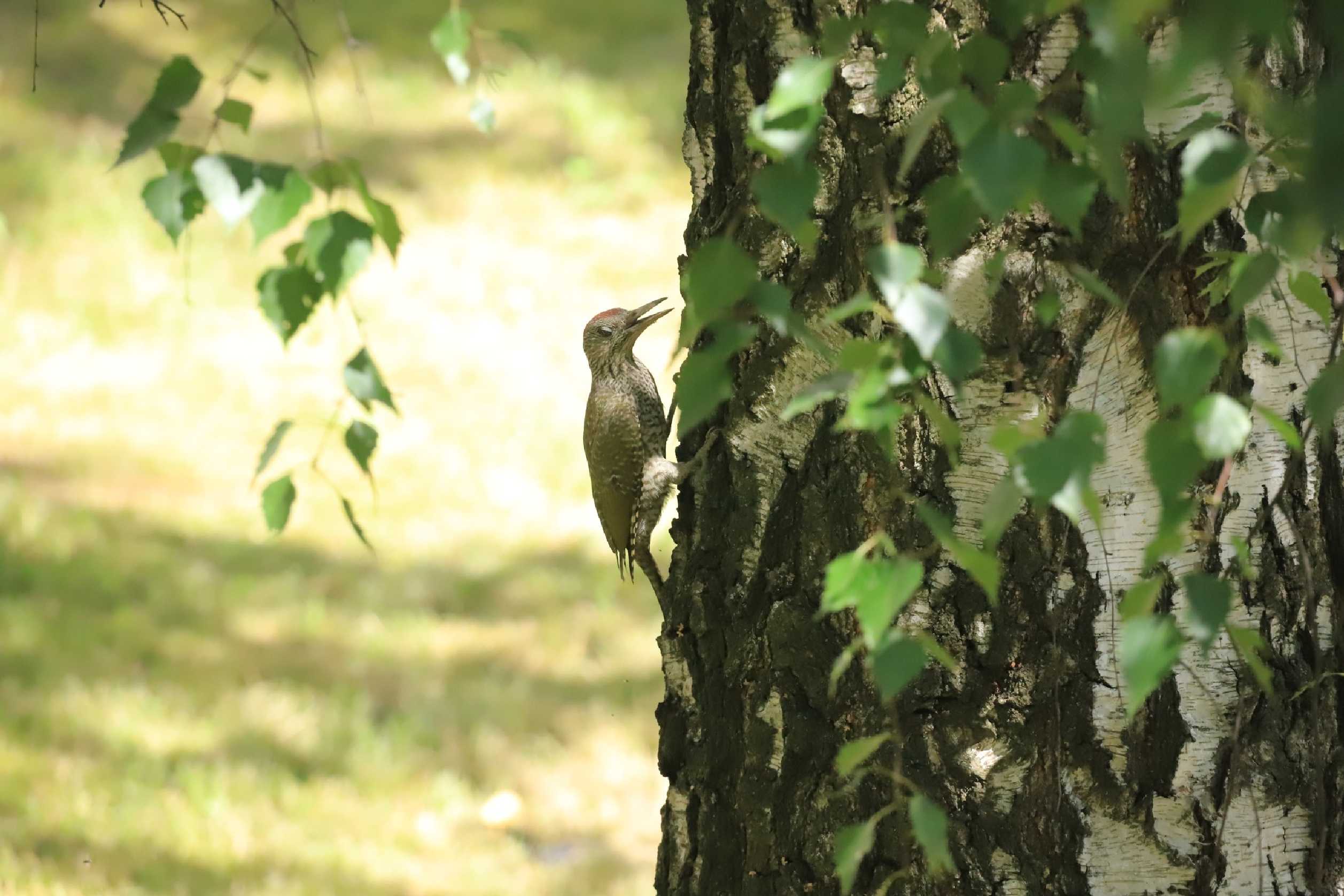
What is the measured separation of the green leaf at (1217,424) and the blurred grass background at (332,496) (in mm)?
859

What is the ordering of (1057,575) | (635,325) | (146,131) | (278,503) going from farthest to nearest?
(635,325)
(1057,575)
(278,503)
(146,131)

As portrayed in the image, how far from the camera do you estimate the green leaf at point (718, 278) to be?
1.03 meters

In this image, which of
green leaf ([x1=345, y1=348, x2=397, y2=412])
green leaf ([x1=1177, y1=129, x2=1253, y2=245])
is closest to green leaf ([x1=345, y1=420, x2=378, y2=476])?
green leaf ([x1=345, y1=348, x2=397, y2=412])

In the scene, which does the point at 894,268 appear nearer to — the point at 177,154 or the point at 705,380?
the point at 705,380

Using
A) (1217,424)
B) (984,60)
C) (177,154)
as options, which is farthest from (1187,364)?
(177,154)

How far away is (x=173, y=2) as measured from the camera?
9719mm

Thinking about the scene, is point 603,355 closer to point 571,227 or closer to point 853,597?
point 853,597

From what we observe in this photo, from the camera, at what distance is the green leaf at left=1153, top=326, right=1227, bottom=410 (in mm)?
979

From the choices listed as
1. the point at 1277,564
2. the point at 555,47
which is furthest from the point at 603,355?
the point at 555,47

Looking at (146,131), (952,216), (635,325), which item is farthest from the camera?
(635,325)

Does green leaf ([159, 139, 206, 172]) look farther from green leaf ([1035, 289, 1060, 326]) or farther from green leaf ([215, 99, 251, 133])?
green leaf ([1035, 289, 1060, 326])

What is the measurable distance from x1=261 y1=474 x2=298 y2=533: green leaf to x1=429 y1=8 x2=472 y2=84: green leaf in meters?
0.45

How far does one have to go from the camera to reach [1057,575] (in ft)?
5.92

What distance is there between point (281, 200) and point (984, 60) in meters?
0.64
